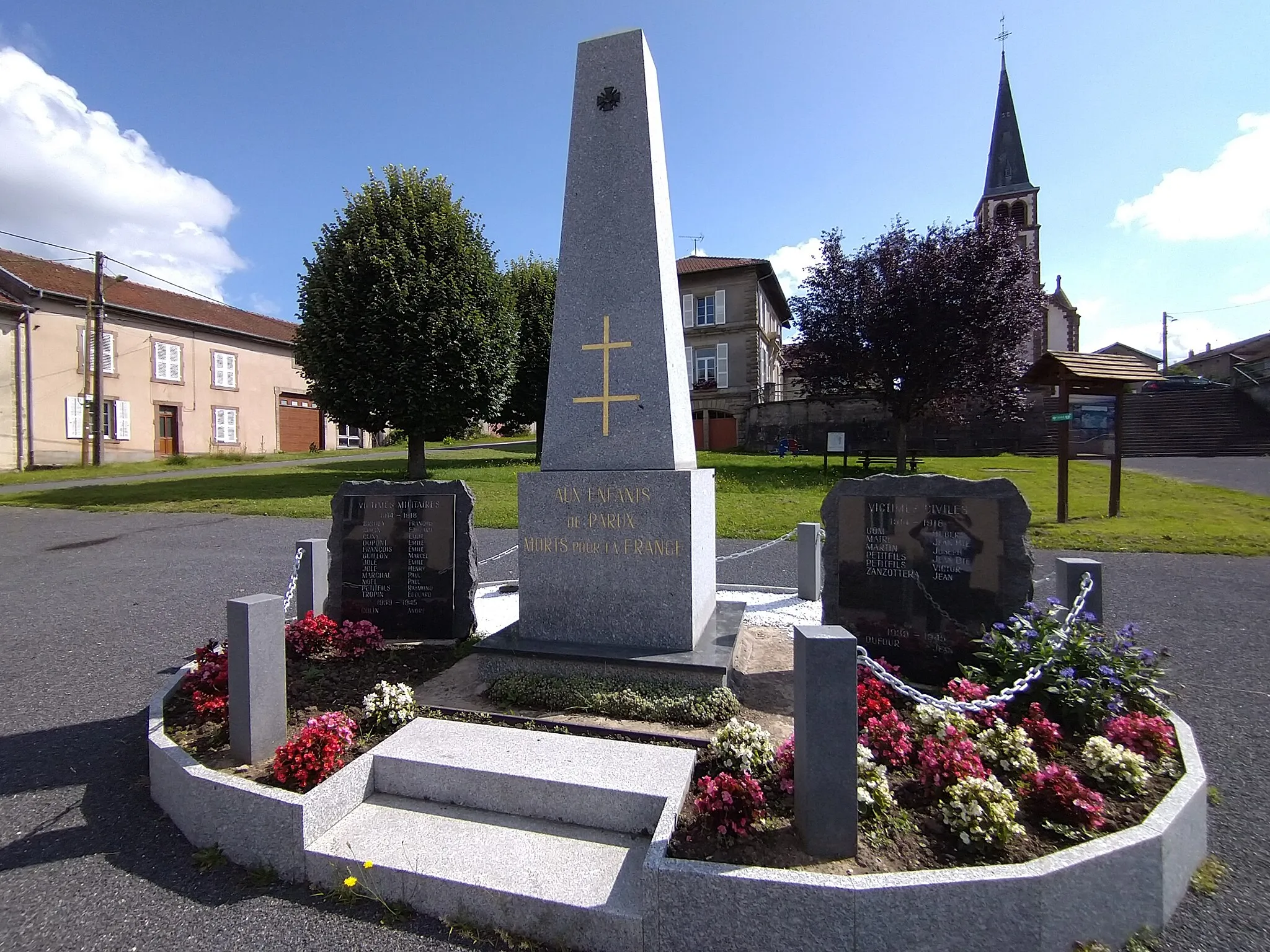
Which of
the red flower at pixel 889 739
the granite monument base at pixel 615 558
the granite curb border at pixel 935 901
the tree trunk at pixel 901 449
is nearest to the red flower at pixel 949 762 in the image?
Result: the red flower at pixel 889 739

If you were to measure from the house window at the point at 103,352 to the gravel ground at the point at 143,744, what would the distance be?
20.8 m

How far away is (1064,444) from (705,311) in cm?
2636

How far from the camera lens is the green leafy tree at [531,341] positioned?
23.1 metres

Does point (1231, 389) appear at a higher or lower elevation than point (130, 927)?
higher

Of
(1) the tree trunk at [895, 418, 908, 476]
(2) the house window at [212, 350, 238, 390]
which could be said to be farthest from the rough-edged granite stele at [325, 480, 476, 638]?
(2) the house window at [212, 350, 238, 390]

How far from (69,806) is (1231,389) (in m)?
45.9

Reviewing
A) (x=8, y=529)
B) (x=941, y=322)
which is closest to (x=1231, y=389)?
(x=941, y=322)

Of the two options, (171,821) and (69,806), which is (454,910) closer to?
(171,821)

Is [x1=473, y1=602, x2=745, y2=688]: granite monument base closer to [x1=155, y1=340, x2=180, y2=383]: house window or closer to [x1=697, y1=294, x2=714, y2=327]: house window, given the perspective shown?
[x1=155, y1=340, x2=180, y2=383]: house window

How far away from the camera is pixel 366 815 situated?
281cm

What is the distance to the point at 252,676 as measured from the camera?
3047 mm

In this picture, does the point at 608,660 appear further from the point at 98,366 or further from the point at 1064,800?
the point at 98,366

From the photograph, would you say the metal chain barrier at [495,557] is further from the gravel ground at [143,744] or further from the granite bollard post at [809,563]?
the granite bollard post at [809,563]

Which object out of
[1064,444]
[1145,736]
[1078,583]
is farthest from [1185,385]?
[1145,736]
